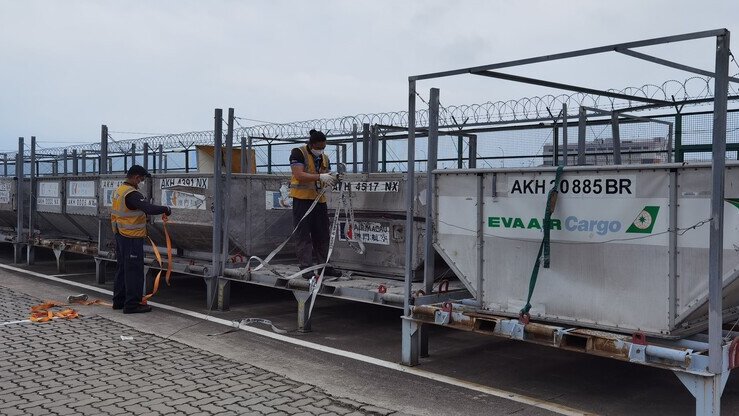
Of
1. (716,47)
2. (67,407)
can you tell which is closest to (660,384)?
(716,47)

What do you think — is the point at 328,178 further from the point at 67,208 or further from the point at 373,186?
the point at 67,208

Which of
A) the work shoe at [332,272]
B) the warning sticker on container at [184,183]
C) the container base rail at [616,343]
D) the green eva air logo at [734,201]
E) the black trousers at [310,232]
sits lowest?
the container base rail at [616,343]

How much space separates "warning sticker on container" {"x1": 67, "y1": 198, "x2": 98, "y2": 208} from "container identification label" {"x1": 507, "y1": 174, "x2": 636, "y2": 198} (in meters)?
8.67

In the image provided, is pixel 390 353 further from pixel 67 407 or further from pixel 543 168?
pixel 67 407

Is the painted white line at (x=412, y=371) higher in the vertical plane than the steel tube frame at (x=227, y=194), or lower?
lower

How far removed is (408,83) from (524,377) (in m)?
2.96

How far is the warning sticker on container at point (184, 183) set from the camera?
9.84 m

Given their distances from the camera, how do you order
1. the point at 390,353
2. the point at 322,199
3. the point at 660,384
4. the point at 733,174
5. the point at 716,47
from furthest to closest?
the point at 322,199 < the point at 390,353 < the point at 660,384 < the point at 733,174 < the point at 716,47

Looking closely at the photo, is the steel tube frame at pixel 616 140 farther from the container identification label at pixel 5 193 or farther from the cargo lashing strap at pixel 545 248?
the container identification label at pixel 5 193

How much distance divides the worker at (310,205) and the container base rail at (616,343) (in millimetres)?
2429

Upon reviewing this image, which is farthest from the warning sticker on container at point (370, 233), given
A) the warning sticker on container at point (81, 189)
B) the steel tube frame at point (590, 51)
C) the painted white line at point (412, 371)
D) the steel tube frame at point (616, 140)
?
the warning sticker on container at point (81, 189)

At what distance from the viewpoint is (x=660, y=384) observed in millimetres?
6148

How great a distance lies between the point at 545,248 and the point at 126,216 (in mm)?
6119

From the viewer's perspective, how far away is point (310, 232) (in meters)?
8.80
